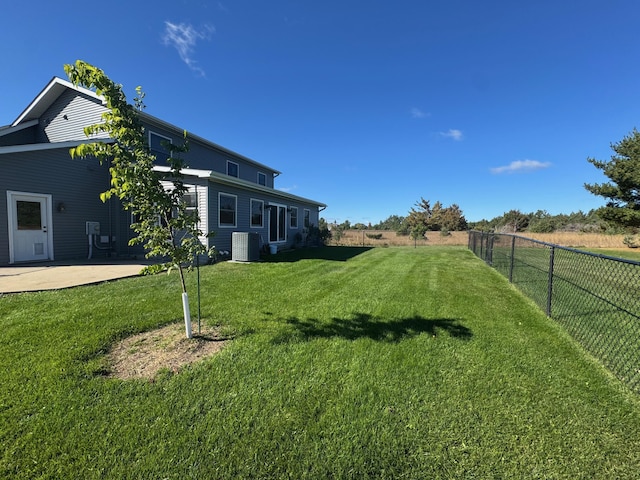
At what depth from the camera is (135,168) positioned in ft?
9.88

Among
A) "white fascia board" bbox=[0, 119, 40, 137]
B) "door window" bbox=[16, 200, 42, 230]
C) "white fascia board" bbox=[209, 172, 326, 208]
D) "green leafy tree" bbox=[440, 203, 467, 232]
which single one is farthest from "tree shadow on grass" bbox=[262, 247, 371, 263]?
"green leafy tree" bbox=[440, 203, 467, 232]

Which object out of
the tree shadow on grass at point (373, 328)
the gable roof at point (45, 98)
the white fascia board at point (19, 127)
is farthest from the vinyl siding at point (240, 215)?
the white fascia board at point (19, 127)

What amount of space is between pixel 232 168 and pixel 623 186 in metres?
25.9

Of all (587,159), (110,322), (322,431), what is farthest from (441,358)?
(587,159)

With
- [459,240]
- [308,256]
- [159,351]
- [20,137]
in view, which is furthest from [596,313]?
[459,240]

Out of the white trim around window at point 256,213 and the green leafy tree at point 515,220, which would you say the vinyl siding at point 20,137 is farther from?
the green leafy tree at point 515,220

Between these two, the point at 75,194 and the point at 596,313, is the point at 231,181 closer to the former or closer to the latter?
the point at 75,194

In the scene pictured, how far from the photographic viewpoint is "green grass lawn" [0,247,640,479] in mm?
1791

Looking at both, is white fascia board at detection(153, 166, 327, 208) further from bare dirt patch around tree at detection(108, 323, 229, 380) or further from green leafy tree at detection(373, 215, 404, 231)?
green leafy tree at detection(373, 215, 404, 231)

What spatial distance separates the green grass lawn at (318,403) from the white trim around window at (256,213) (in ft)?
26.5

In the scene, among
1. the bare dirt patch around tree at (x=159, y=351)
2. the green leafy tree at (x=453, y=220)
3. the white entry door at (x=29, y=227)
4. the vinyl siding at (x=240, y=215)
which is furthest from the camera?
the green leafy tree at (x=453, y=220)

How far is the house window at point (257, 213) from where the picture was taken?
12.4 m

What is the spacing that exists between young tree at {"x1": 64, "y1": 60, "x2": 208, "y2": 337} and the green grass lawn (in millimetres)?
1158

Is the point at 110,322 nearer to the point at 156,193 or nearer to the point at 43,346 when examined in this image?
the point at 43,346
